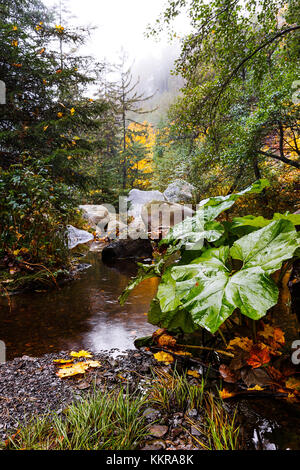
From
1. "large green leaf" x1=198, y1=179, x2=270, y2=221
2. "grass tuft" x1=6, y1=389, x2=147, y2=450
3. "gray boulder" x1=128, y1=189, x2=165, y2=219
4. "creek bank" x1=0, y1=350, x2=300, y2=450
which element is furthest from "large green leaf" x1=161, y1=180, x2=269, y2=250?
"gray boulder" x1=128, y1=189, x2=165, y2=219

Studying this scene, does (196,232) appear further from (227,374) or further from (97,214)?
(97,214)

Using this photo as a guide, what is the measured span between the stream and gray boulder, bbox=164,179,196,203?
24.8ft

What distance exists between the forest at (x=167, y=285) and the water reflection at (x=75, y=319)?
23 millimetres

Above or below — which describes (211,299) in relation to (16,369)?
above

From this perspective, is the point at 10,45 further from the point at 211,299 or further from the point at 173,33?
the point at 211,299

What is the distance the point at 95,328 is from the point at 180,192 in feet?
31.6

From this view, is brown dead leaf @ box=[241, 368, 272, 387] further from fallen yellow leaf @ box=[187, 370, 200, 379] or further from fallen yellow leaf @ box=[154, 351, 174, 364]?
fallen yellow leaf @ box=[154, 351, 174, 364]

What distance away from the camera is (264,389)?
1.46 m

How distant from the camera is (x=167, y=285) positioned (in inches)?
66.0

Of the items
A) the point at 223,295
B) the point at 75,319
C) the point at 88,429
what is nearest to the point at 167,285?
the point at 223,295

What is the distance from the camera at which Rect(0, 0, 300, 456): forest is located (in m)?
1.20

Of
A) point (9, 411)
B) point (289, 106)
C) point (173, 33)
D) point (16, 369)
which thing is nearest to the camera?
point (9, 411)
